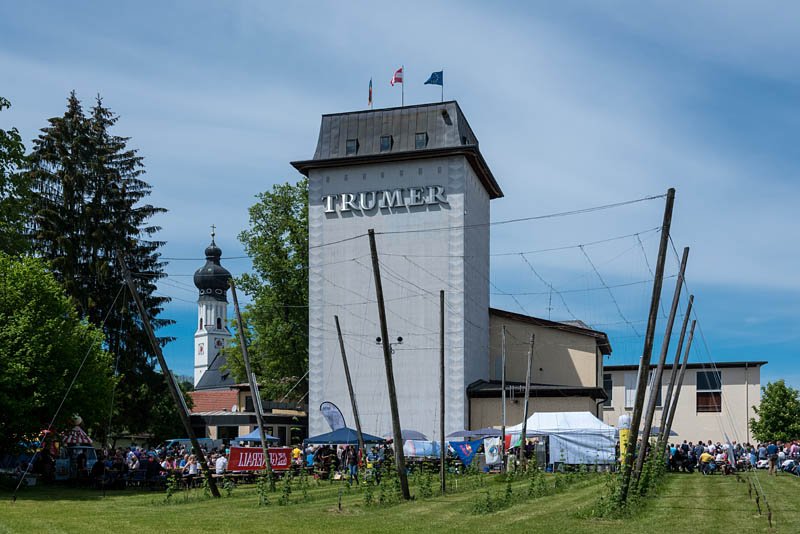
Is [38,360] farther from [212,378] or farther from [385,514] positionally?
[212,378]

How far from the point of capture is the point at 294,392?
63.7m

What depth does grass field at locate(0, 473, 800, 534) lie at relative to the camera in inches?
798

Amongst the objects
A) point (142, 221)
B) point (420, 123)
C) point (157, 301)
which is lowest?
point (157, 301)

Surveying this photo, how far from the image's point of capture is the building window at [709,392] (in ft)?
240

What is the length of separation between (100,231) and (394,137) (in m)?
17.9

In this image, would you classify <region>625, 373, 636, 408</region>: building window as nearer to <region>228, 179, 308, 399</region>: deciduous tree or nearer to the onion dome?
<region>228, 179, 308, 399</region>: deciduous tree

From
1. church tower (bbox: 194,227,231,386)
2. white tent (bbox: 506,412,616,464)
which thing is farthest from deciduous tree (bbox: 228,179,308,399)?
church tower (bbox: 194,227,231,386)

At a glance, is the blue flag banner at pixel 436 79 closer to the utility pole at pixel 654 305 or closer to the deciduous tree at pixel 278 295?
the deciduous tree at pixel 278 295

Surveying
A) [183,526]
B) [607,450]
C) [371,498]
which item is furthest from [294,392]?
[183,526]

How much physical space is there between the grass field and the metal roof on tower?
28.5m

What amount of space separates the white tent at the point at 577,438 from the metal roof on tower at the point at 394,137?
1805cm

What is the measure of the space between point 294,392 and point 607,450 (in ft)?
83.1

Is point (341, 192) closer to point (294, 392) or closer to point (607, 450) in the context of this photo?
point (294, 392)

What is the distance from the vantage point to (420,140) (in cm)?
5809
